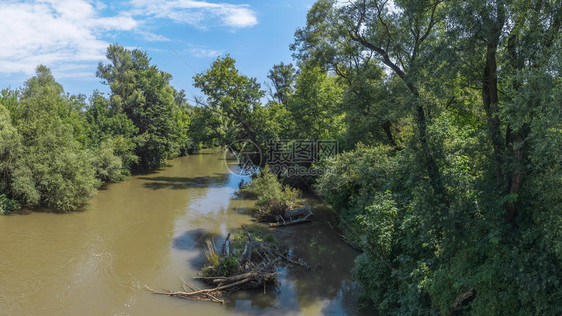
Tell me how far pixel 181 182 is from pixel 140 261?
18.2 metres

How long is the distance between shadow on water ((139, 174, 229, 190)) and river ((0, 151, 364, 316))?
5.20 m

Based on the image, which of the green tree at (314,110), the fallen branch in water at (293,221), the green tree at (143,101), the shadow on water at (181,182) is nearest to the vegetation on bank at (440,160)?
the fallen branch in water at (293,221)

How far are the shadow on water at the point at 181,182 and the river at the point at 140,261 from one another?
17.1ft

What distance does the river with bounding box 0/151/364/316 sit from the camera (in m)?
10.1

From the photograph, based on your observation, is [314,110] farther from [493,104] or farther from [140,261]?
[493,104]

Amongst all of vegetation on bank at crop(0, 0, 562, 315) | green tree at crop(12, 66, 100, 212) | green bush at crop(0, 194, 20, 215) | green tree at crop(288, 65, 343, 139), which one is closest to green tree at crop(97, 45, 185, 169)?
green tree at crop(12, 66, 100, 212)

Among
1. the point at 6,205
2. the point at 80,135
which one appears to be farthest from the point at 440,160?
the point at 80,135

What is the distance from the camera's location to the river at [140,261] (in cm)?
1014

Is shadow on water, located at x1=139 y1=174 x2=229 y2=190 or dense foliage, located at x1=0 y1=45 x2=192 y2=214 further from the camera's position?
shadow on water, located at x1=139 y1=174 x2=229 y2=190

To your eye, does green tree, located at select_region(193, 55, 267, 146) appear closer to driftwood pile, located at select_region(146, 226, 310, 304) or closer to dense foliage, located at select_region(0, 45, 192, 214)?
dense foliage, located at select_region(0, 45, 192, 214)

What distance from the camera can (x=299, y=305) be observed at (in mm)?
10234

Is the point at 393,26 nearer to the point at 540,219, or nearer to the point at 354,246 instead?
the point at 354,246

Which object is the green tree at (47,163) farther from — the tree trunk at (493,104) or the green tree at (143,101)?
the tree trunk at (493,104)

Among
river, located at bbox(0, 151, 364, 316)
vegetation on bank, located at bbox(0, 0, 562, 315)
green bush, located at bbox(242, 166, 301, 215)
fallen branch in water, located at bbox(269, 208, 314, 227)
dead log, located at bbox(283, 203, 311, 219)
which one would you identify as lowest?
river, located at bbox(0, 151, 364, 316)
